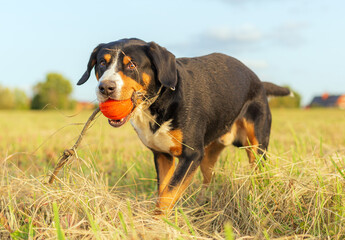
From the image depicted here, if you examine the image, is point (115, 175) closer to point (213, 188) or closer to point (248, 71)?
point (213, 188)

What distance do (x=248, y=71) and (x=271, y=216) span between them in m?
2.30

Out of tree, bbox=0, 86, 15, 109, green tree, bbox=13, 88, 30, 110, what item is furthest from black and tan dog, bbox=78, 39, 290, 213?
green tree, bbox=13, 88, 30, 110

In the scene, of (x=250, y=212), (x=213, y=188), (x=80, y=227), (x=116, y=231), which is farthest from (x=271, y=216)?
(x=80, y=227)

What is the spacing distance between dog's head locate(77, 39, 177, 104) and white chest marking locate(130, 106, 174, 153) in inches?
10.5

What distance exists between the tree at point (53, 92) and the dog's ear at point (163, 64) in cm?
5439

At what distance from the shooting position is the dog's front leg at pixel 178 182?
3.20 meters

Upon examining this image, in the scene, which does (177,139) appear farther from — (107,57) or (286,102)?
(286,102)

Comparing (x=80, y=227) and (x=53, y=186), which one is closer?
(x=80, y=227)

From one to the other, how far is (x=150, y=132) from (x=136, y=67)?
670 millimetres

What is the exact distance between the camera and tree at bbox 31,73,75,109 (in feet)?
189

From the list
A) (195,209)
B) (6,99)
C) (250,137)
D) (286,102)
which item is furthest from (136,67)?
(6,99)

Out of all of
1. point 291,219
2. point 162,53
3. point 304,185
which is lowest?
point 291,219

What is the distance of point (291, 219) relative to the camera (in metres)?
3.04

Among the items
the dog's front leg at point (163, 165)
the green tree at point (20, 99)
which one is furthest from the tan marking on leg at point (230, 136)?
the green tree at point (20, 99)
